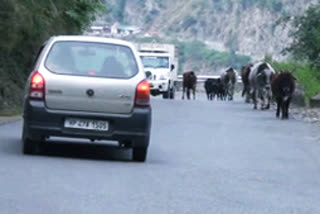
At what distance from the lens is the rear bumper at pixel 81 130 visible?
16.4 metres

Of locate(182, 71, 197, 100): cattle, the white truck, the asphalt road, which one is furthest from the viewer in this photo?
locate(182, 71, 197, 100): cattle

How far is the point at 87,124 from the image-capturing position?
16641 mm

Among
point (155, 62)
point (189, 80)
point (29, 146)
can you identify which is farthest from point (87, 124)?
point (189, 80)

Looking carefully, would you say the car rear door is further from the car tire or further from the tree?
the tree

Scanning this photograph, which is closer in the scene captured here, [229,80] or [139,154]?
[139,154]

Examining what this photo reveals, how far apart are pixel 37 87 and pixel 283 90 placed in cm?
1819

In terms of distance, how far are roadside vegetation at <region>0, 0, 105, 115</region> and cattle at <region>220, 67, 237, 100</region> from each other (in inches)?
763

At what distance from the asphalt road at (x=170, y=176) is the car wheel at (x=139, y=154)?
213 millimetres

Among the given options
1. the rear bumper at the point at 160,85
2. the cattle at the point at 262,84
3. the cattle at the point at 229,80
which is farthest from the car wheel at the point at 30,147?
the cattle at the point at 229,80

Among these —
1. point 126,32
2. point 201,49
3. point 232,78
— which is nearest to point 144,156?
point 232,78

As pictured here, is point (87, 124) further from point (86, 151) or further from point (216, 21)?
point (216, 21)

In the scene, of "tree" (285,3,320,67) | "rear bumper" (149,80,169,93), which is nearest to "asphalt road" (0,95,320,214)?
"tree" (285,3,320,67)

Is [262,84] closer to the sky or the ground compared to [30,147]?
closer to the sky

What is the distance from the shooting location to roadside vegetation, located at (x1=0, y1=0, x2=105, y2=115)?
2708 centimetres
